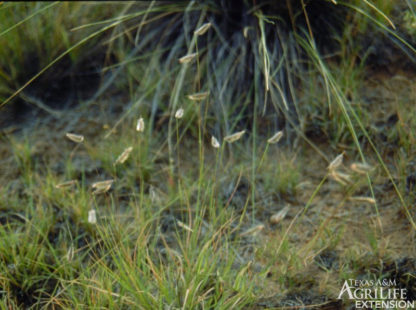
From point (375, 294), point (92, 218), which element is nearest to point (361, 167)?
point (375, 294)

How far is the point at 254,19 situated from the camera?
89.7 inches

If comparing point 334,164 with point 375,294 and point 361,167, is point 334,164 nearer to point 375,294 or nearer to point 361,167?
point 361,167

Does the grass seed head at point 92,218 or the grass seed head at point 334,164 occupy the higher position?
the grass seed head at point 334,164

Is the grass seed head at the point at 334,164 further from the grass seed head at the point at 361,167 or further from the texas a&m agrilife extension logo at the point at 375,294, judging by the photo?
the texas a&m agrilife extension logo at the point at 375,294

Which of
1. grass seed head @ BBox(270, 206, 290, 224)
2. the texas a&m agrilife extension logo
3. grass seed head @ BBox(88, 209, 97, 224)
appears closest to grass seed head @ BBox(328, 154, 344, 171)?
grass seed head @ BBox(270, 206, 290, 224)

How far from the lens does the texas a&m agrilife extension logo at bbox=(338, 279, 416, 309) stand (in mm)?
1442

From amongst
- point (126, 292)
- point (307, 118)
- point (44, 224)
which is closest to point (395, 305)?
point (126, 292)

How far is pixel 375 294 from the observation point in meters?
1.48

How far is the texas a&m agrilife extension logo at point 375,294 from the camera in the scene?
1442 millimetres

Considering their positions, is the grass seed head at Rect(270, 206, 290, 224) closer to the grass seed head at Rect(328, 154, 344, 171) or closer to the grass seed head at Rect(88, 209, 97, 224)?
the grass seed head at Rect(328, 154, 344, 171)

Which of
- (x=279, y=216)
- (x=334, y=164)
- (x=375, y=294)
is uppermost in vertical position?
(x=334, y=164)

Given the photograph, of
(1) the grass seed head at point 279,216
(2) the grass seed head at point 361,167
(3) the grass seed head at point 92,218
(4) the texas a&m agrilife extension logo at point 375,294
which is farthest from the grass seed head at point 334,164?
(3) the grass seed head at point 92,218

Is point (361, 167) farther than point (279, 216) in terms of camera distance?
No

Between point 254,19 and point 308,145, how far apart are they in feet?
2.06
